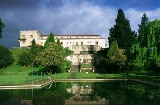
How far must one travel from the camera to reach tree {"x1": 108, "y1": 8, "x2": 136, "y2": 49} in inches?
2470

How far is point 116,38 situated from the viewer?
6397 centimetres

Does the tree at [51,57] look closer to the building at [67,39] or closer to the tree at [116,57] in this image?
the tree at [116,57]

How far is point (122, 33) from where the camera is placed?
62750 millimetres

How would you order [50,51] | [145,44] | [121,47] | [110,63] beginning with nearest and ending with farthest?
[145,44] < [50,51] < [110,63] < [121,47]

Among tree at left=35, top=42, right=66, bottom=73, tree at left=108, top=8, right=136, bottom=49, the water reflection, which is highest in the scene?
tree at left=108, top=8, right=136, bottom=49

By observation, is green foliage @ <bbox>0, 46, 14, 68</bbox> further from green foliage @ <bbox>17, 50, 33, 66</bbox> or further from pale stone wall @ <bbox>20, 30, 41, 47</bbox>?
pale stone wall @ <bbox>20, 30, 41, 47</bbox>

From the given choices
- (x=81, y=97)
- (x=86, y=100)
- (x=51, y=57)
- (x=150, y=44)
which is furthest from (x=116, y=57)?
(x=86, y=100)

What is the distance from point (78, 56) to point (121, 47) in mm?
14664

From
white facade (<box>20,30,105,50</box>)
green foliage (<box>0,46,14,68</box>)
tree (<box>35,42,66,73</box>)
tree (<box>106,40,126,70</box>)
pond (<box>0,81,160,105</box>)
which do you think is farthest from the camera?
white facade (<box>20,30,105,50</box>)

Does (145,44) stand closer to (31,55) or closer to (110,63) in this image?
(110,63)

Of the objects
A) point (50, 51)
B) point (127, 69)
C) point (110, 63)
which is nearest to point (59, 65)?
point (50, 51)

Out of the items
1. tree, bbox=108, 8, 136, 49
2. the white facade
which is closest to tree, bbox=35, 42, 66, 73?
tree, bbox=108, 8, 136, 49

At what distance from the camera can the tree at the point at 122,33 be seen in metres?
62.7

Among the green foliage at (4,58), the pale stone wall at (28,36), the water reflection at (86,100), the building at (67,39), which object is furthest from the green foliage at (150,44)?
the pale stone wall at (28,36)
